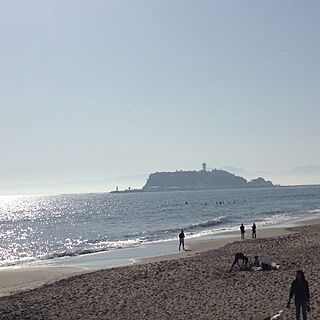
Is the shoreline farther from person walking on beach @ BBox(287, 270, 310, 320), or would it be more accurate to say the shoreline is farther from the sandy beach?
person walking on beach @ BBox(287, 270, 310, 320)

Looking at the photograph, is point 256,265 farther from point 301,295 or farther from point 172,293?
point 301,295

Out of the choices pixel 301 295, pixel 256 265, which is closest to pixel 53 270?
pixel 256 265

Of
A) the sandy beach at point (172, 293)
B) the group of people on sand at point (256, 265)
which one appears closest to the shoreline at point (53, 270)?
the sandy beach at point (172, 293)

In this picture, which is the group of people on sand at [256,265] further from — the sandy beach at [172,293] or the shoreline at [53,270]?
the shoreline at [53,270]

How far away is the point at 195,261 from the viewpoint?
2470 centimetres

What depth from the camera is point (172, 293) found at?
1772 cm

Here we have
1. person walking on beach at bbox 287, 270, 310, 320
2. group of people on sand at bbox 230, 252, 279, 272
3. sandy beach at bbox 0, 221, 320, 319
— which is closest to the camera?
person walking on beach at bbox 287, 270, 310, 320

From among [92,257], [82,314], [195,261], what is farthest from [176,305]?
[92,257]

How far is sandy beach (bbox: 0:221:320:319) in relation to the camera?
601 inches

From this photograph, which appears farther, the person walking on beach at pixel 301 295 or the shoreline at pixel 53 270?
the shoreline at pixel 53 270

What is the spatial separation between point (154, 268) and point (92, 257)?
13.3m

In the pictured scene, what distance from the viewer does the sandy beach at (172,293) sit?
601 inches

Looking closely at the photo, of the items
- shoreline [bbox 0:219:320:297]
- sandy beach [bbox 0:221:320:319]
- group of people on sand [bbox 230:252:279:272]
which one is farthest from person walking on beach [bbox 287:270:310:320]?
shoreline [bbox 0:219:320:297]

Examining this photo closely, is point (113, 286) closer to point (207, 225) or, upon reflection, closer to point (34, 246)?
point (34, 246)
